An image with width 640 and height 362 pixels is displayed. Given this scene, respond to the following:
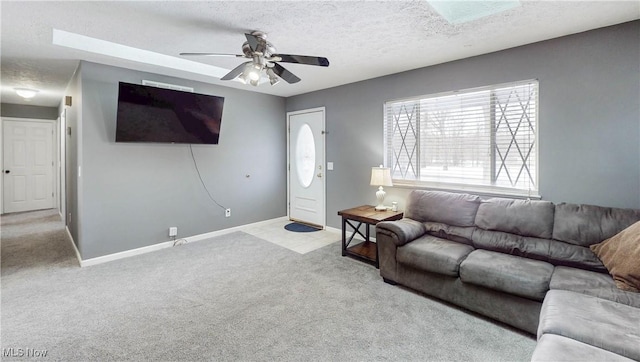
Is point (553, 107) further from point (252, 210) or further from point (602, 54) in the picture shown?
point (252, 210)

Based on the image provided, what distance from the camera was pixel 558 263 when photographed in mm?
2320

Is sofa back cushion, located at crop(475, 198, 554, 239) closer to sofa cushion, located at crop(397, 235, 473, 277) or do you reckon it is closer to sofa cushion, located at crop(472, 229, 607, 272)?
sofa cushion, located at crop(472, 229, 607, 272)

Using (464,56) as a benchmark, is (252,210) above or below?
below

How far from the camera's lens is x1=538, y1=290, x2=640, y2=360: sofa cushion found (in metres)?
1.36

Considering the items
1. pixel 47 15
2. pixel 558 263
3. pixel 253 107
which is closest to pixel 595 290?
pixel 558 263

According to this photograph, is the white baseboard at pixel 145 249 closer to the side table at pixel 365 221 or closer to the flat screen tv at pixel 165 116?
the flat screen tv at pixel 165 116

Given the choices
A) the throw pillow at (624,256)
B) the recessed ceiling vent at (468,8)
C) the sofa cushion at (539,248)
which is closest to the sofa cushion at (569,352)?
the throw pillow at (624,256)

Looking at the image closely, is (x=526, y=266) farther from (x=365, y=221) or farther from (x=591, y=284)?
(x=365, y=221)

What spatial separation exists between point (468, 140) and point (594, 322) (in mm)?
2223

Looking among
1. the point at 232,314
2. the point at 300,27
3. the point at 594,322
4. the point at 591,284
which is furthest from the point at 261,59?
the point at 591,284

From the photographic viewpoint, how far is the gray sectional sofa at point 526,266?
1469 mm

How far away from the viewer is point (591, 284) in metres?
1.92

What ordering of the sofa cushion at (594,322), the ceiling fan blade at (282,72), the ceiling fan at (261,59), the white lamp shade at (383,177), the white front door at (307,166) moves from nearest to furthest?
the sofa cushion at (594,322), the ceiling fan at (261,59), the ceiling fan blade at (282,72), the white lamp shade at (383,177), the white front door at (307,166)

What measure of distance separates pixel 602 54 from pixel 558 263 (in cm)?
187
